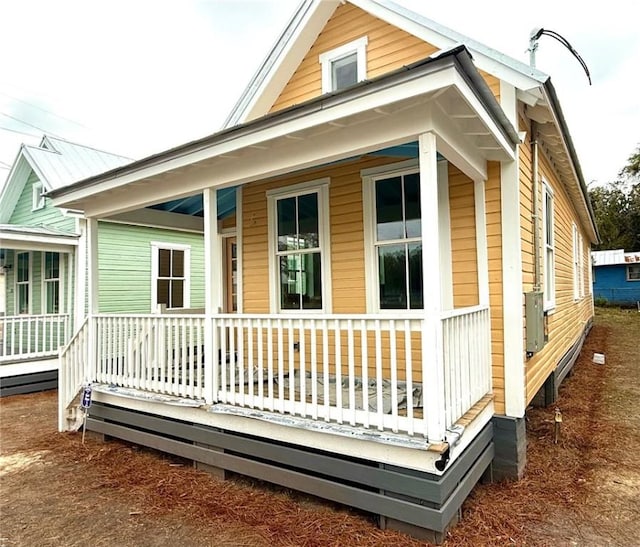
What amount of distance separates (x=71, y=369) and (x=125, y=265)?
4920mm

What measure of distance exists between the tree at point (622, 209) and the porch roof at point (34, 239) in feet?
107

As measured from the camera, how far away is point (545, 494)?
147 inches

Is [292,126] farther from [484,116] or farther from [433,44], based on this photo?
[433,44]

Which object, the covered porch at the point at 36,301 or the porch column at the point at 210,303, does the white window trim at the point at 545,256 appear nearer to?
the porch column at the point at 210,303

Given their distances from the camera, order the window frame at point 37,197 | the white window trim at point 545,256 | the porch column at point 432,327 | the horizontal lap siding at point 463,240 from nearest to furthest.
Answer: the porch column at point 432,327, the horizontal lap siding at point 463,240, the white window trim at point 545,256, the window frame at point 37,197

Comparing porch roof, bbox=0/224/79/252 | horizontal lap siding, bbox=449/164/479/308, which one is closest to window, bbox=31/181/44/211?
porch roof, bbox=0/224/79/252

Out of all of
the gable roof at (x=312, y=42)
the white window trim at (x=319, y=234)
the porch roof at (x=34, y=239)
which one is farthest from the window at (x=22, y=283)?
the white window trim at (x=319, y=234)

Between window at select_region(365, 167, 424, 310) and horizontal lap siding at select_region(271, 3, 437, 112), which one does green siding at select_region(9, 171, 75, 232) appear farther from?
window at select_region(365, 167, 424, 310)

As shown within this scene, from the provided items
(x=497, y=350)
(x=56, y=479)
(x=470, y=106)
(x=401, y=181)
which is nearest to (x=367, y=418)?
(x=497, y=350)

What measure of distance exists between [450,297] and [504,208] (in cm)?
104

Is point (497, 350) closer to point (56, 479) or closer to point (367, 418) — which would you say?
point (367, 418)

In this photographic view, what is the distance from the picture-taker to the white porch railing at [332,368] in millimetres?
3092

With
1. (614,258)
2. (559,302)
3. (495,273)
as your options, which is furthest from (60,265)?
(614,258)

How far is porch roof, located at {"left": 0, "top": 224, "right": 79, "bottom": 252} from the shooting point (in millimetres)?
8375
